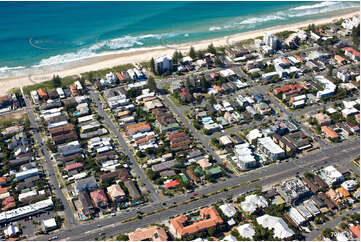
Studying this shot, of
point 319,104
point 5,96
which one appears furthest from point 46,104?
point 319,104

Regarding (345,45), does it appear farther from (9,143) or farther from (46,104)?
(9,143)

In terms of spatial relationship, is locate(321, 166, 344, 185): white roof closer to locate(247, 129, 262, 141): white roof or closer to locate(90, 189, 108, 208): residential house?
locate(247, 129, 262, 141): white roof

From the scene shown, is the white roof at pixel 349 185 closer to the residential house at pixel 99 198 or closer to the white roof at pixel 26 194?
the residential house at pixel 99 198

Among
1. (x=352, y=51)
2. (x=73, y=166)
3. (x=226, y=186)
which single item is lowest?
(x=226, y=186)

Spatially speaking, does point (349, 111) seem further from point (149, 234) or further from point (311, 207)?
point (149, 234)

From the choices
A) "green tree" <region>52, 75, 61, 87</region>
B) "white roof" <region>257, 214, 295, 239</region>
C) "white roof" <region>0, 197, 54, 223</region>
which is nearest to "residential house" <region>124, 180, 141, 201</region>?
"white roof" <region>0, 197, 54, 223</region>

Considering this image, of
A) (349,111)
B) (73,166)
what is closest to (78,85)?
(73,166)
